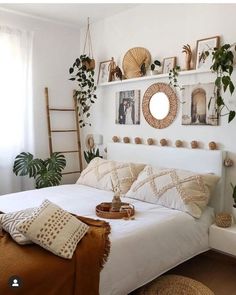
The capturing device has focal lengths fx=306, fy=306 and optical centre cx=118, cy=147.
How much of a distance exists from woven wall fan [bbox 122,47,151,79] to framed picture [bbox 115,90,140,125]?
0.71 feet

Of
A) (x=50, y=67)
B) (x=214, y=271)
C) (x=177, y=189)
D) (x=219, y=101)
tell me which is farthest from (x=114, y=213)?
(x=50, y=67)

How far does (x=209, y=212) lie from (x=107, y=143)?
1.66 meters

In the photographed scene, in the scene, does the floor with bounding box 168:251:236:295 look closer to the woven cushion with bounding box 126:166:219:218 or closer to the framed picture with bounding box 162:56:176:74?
the woven cushion with bounding box 126:166:219:218

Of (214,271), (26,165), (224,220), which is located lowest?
(214,271)

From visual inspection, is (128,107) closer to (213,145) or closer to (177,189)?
(213,145)

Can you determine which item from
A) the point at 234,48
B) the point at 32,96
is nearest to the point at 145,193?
the point at 234,48

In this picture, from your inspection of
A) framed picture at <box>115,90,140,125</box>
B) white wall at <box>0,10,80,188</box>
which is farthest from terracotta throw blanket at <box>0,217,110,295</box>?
white wall at <box>0,10,80,188</box>

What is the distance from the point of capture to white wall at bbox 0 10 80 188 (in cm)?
388

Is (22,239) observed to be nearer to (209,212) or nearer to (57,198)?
(57,198)

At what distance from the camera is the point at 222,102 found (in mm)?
2686

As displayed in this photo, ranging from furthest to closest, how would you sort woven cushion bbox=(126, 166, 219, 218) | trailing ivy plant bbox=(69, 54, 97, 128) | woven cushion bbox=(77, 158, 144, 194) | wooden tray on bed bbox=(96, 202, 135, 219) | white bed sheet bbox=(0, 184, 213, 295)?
trailing ivy plant bbox=(69, 54, 97, 128) → woven cushion bbox=(77, 158, 144, 194) → woven cushion bbox=(126, 166, 219, 218) → wooden tray on bed bbox=(96, 202, 135, 219) → white bed sheet bbox=(0, 184, 213, 295)

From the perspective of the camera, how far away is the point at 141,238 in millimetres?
2102

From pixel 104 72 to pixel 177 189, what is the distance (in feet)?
6.46

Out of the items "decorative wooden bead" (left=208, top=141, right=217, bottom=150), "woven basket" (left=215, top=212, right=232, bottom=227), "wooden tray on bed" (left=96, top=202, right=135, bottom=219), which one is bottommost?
"woven basket" (left=215, top=212, right=232, bottom=227)
